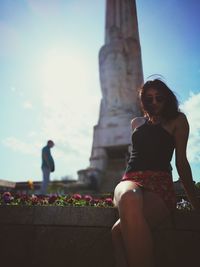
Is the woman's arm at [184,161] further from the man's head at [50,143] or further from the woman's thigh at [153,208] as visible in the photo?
the man's head at [50,143]

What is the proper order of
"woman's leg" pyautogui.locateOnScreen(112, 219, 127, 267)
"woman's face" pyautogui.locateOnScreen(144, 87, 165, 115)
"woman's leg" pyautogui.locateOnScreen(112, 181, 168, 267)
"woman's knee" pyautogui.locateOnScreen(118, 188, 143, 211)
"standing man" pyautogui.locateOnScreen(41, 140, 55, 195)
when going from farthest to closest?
1. "standing man" pyautogui.locateOnScreen(41, 140, 55, 195)
2. "woman's face" pyautogui.locateOnScreen(144, 87, 165, 115)
3. "woman's leg" pyautogui.locateOnScreen(112, 219, 127, 267)
4. "woman's knee" pyautogui.locateOnScreen(118, 188, 143, 211)
5. "woman's leg" pyautogui.locateOnScreen(112, 181, 168, 267)

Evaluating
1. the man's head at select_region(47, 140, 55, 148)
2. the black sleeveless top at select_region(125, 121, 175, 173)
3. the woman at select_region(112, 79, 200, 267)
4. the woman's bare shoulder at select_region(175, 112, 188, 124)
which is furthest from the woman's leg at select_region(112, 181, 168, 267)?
the man's head at select_region(47, 140, 55, 148)

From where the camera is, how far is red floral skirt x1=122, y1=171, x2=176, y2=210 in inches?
89.0

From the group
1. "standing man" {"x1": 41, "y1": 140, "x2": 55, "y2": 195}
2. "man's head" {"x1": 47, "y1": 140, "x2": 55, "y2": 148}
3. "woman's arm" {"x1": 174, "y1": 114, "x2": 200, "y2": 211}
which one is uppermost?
"man's head" {"x1": 47, "y1": 140, "x2": 55, "y2": 148}

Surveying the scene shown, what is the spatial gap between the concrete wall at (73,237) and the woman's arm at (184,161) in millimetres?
377

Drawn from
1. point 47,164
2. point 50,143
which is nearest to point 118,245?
point 47,164

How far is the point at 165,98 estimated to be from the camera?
9.26 feet

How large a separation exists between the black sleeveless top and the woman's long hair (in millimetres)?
215

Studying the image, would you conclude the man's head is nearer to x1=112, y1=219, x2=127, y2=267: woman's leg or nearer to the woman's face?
the woman's face

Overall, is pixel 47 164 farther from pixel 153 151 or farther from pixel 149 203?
pixel 149 203

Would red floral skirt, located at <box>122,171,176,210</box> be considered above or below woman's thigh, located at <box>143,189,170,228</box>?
above

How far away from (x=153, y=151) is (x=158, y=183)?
32cm

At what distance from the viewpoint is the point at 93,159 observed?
12.1m

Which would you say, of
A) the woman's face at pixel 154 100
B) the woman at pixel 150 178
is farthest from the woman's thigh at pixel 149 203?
the woman's face at pixel 154 100
